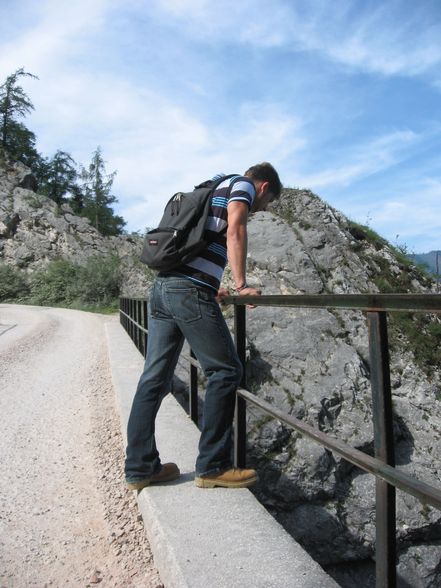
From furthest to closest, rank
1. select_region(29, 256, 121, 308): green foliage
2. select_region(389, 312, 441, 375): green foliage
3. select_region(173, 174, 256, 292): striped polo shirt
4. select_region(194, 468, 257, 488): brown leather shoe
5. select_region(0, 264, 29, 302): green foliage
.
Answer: select_region(0, 264, 29, 302): green foliage
select_region(29, 256, 121, 308): green foliage
select_region(389, 312, 441, 375): green foliage
select_region(194, 468, 257, 488): brown leather shoe
select_region(173, 174, 256, 292): striped polo shirt

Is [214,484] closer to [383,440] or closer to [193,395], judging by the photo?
[383,440]

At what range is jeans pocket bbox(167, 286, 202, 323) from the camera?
250cm

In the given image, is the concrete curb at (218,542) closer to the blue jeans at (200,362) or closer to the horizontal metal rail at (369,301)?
the blue jeans at (200,362)

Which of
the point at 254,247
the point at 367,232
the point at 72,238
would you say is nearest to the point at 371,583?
the point at 254,247

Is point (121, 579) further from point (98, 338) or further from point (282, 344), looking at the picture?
point (98, 338)

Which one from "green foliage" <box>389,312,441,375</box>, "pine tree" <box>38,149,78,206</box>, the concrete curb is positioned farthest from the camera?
"pine tree" <box>38,149,78,206</box>

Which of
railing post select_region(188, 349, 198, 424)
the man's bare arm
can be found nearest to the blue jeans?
the man's bare arm

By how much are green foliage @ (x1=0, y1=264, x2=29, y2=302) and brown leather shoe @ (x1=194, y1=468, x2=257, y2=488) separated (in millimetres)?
36530

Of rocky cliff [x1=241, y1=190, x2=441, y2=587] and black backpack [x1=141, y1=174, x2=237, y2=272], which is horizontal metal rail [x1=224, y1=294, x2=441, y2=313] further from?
rocky cliff [x1=241, y1=190, x2=441, y2=587]

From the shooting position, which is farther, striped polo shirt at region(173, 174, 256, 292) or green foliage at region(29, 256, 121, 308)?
green foliage at region(29, 256, 121, 308)

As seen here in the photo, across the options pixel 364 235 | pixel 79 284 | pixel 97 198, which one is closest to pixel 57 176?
pixel 97 198

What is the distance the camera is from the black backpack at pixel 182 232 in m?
2.46

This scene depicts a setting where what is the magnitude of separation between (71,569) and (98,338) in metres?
10.9

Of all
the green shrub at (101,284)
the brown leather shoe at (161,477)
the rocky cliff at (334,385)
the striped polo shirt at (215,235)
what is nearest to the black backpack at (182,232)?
the striped polo shirt at (215,235)
